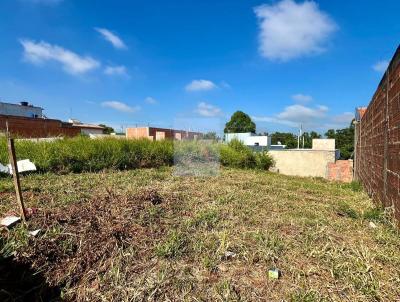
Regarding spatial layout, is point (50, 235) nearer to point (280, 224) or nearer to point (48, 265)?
point (48, 265)

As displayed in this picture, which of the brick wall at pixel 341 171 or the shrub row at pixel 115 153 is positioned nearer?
the shrub row at pixel 115 153

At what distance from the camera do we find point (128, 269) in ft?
6.23

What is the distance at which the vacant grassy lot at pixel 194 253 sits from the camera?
5.59ft

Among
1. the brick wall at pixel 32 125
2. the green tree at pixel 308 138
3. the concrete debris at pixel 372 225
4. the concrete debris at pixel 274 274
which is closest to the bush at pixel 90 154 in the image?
the concrete debris at pixel 274 274

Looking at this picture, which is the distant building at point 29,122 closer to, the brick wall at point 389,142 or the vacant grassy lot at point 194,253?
the vacant grassy lot at point 194,253

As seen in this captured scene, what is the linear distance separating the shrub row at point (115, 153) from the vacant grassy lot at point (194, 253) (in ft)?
9.30

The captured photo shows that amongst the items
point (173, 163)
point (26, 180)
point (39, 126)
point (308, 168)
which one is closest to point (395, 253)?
point (26, 180)

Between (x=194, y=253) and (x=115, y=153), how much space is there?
548cm

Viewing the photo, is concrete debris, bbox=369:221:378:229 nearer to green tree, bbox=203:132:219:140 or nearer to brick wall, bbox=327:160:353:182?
brick wall, bbox=327:160:353:182

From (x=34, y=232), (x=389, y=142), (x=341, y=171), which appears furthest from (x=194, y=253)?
(x=341, y=171)

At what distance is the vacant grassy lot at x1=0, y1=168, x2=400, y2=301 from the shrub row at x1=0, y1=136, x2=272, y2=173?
2836 mm

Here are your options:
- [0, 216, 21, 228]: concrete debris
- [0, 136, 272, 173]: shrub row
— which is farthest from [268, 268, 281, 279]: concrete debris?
[0, 136, 272, 173]: shrub row

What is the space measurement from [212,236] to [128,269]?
79 cm

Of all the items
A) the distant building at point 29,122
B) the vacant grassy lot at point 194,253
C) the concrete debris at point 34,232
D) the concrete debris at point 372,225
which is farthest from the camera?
the distant building at point 29,122
